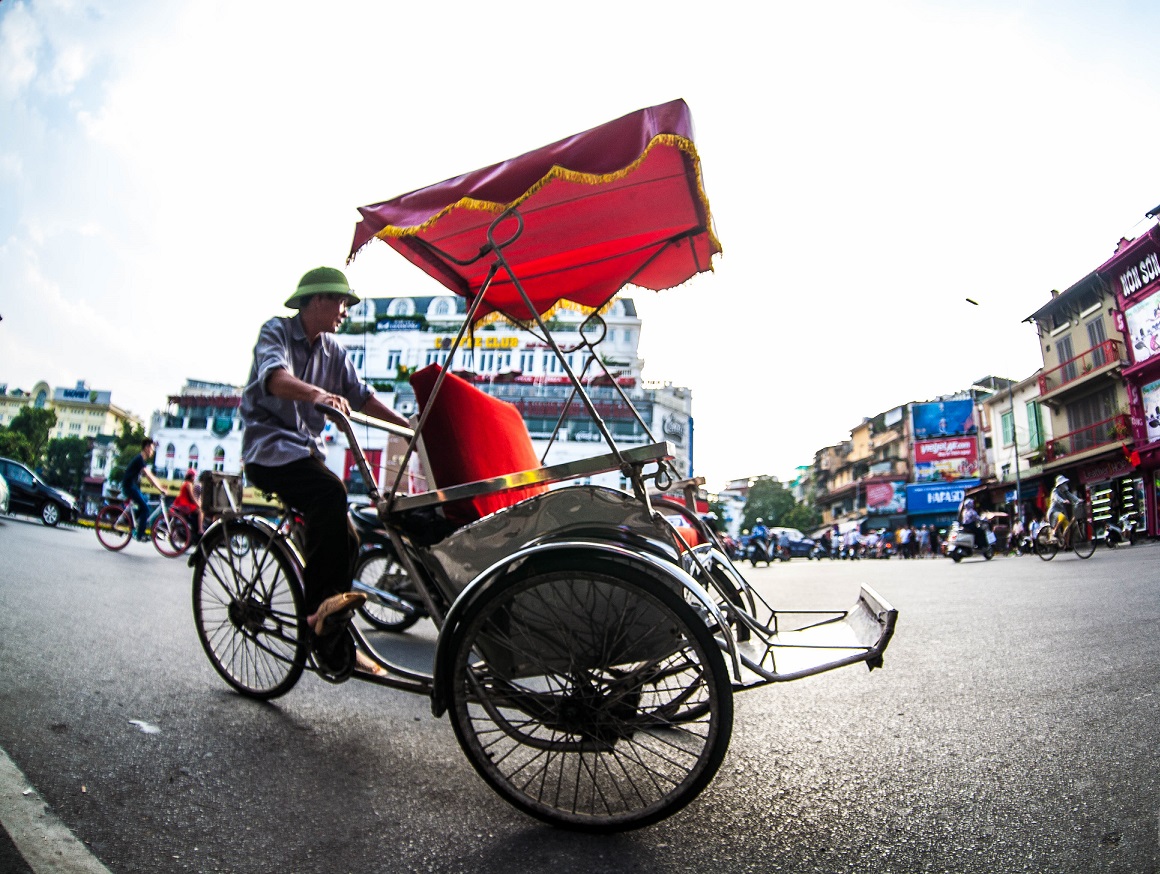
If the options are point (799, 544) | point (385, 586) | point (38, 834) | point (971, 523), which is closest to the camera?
point (38, 834)

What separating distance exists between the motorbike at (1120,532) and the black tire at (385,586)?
453 inches

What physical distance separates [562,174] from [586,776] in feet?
6.46

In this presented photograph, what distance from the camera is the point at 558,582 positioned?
186 centimetres

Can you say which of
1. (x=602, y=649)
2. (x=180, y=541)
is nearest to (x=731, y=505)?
(x=180, y=541)

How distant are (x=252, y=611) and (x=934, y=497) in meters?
53.1

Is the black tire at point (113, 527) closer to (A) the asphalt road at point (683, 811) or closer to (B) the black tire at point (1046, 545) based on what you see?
(A) the asphalt road at point (683, 811)

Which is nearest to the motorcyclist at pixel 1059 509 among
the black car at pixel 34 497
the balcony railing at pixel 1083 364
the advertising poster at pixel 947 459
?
the balcony railing at pixel 1083 364

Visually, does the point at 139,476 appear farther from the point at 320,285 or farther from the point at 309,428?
the point at 320,285

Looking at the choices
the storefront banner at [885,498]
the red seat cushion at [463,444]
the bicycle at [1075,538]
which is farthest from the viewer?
the storefront banner at [885,498]

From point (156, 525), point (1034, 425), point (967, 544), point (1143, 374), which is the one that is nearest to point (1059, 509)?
point (1143, 374)

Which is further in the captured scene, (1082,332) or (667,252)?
(1082,332)

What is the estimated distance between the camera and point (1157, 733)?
7.25ft

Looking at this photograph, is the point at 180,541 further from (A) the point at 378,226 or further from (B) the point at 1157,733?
(B) the point at 1157,733

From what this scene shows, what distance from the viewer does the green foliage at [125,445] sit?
54834 mm
